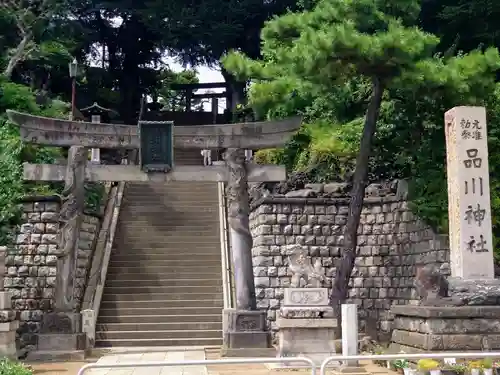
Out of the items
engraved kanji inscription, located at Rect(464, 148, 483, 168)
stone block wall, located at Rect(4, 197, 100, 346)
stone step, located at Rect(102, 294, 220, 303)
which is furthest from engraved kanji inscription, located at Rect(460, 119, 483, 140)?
stone block wall, located at Rect(4, 197, 100, 346)

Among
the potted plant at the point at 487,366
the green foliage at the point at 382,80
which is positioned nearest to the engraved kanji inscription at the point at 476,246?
the potted plant at the point at 487,366

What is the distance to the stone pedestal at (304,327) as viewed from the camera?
11.4 m

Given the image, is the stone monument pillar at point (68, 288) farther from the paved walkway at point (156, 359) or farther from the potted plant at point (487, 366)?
the potted plant at point (487, 366)

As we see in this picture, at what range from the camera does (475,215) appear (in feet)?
34.6

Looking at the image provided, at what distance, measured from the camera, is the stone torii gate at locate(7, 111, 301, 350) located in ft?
44.5

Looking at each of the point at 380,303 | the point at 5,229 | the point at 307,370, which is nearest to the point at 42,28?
the point at 5,229

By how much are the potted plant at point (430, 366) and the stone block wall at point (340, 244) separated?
7804 mm

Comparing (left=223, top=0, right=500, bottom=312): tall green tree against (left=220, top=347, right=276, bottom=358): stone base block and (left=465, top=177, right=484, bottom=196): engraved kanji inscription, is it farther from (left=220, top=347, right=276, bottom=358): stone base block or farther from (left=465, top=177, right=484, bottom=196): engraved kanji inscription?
(left=465, top=177, right=484, bottom=196): engraved kanji inscription

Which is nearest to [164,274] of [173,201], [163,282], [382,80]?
[163,282]

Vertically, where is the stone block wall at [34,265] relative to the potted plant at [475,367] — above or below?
above

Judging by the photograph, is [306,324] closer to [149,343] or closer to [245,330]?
[245,330]

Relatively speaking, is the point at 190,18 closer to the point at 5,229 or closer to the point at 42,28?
the point at 42,28

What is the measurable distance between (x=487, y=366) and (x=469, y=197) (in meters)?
3.01

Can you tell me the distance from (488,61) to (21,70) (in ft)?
67.3
